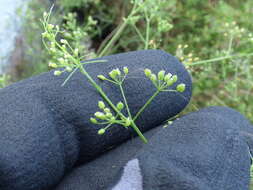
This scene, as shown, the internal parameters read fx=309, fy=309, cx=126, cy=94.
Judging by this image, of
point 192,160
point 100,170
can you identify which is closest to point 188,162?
point 192,160

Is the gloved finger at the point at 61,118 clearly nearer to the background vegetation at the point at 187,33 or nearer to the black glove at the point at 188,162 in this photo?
the black glove at the point at 188,162

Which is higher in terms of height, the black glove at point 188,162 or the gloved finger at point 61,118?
the gloved finger at point 61,118

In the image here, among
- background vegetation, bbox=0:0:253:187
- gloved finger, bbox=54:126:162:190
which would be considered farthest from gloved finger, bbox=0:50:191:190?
background vegetation, bbox=0:0:253:187

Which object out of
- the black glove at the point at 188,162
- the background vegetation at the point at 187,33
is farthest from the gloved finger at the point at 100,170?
the background vegetation at the point at 187,33

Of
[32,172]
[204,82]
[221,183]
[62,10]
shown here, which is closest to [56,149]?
[32,172]

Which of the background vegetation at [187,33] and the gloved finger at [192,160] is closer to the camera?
the gloved finger at [192,160]

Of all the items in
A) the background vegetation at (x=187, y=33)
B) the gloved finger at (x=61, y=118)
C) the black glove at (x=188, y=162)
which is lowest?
the background vegetation at (x=187, y=33)

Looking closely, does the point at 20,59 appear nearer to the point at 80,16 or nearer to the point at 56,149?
the point at 80,16
